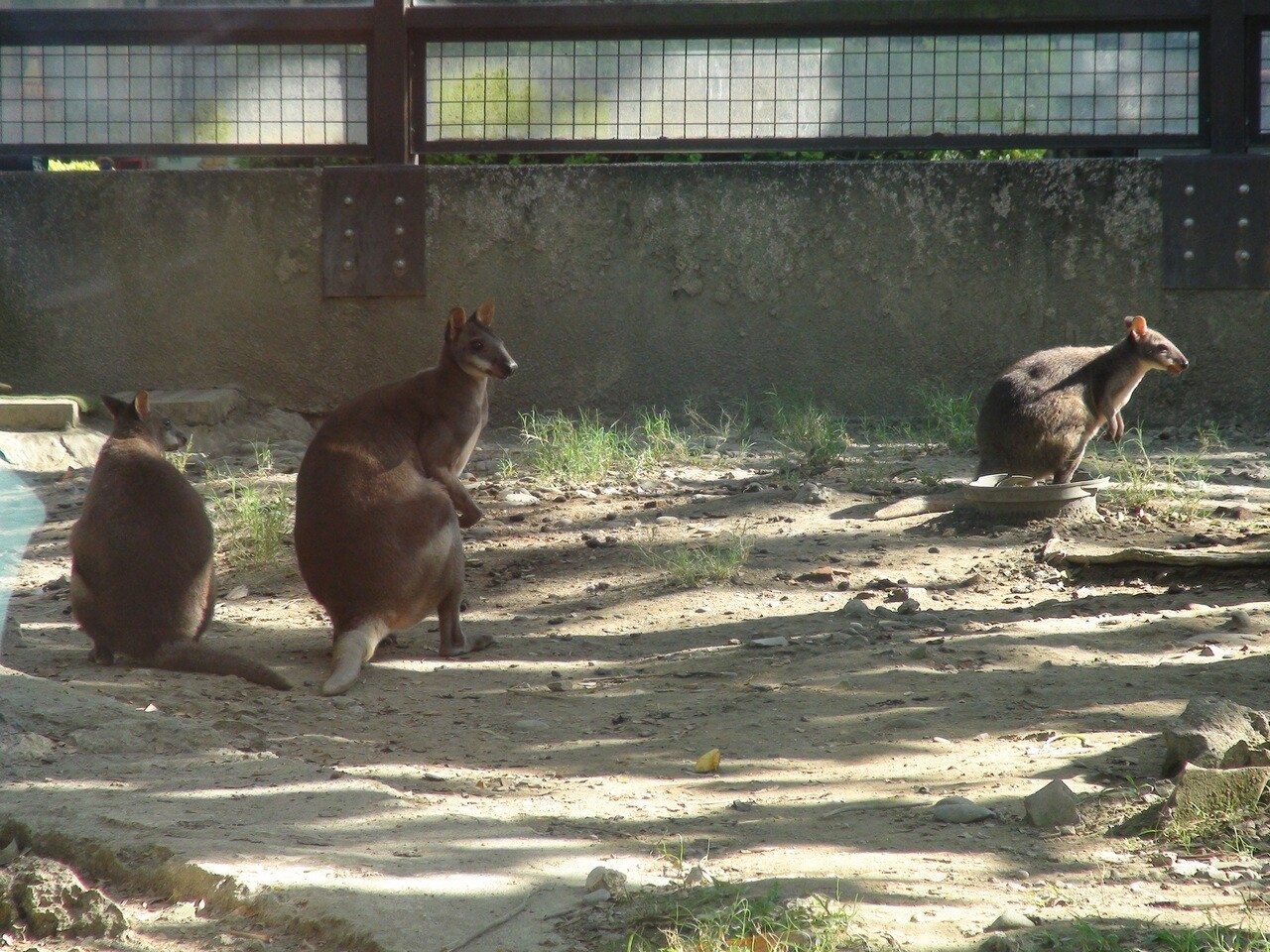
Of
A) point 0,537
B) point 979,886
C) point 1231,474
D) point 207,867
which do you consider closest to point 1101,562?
point 1231,474

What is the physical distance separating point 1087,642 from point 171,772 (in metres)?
3.08

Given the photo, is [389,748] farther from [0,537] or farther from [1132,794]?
[0,537]

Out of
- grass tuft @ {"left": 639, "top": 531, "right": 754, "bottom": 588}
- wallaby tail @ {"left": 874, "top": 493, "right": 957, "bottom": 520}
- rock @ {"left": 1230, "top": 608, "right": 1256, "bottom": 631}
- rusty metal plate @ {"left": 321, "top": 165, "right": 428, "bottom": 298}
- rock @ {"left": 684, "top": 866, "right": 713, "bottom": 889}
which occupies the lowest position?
rock @ {"left": 684, "top": 866, "right": 713, "bottom": 889}

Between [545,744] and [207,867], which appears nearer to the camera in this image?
[207,867]

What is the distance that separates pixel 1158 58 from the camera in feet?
28.9

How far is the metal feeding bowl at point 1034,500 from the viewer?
6.55 meters

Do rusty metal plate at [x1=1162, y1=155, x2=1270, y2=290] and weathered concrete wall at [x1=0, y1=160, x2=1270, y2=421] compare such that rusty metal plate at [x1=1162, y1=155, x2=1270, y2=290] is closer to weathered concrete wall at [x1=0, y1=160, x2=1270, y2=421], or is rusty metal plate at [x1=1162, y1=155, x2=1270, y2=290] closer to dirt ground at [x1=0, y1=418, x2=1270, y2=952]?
weathered concrete wall at [x1=0, y1=160, x2=1270, y2=421]

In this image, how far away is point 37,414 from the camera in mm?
8250

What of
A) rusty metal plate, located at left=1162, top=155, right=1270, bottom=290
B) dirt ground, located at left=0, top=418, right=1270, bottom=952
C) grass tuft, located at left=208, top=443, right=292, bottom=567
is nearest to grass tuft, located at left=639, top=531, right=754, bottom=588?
dirt ground, located at left=0, top=418, right=1270, bottom=952

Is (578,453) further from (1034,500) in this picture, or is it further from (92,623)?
(92,623)

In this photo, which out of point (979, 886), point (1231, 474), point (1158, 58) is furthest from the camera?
point (1158, 58)

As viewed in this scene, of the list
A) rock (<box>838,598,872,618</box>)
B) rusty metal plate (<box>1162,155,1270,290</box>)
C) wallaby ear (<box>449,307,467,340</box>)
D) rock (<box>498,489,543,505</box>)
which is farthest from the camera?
rusty metal plate (<box>1162,155,1270,290</box>)

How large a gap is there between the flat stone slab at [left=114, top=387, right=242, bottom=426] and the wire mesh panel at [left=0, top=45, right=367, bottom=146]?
5.74 feet

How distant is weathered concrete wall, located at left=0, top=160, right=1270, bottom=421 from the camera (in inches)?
342
